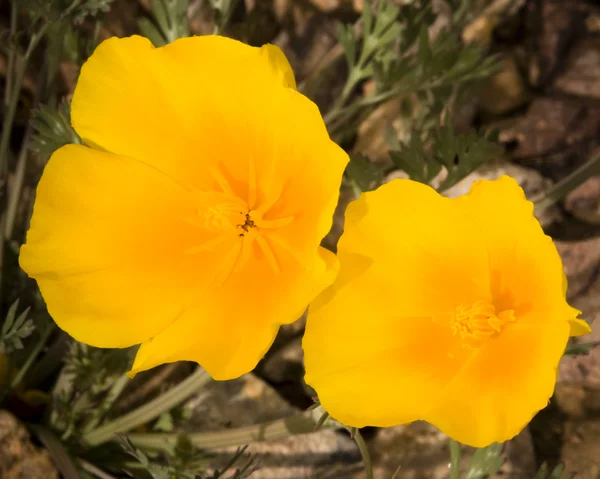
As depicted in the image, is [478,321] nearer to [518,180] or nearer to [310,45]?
[518,180]

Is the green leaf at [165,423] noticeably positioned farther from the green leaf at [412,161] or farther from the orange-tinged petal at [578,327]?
the orange-tinged petal at [578,327]

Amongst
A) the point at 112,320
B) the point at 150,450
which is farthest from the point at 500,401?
the point at 150,450

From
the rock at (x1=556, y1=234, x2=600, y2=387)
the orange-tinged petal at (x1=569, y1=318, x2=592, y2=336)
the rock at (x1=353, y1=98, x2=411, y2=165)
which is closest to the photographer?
the orange-tinged petal at (x1=569, y1=318, x2=592, y2=336)

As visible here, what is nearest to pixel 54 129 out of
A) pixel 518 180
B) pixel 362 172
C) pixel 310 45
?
pixel 362 172

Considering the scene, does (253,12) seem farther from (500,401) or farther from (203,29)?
(500,401)

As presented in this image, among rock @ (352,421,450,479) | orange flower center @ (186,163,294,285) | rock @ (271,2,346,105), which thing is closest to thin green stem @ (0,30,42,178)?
orange flower center @ (186,163,294,285)

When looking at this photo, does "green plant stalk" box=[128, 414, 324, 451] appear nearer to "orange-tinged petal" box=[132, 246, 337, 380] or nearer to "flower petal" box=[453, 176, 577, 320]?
"orange-tinged petal" box=[132, 246, 337, 380]

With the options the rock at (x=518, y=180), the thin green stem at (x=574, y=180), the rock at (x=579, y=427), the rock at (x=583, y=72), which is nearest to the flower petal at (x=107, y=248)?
the thin green stem at (x=574, y=180)
